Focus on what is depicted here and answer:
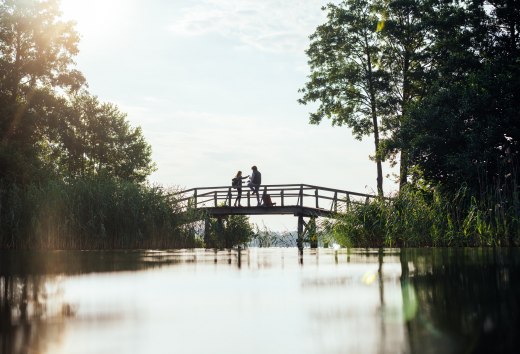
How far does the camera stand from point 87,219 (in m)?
14.0

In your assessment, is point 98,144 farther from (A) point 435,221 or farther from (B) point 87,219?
(A) point 435,221

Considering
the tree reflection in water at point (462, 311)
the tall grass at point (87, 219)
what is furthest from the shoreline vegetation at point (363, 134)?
the tree reflection in water at point (462, 311)

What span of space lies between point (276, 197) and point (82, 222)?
16.3 meters

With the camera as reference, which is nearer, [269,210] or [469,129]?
[469,129]

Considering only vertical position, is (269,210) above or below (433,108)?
below

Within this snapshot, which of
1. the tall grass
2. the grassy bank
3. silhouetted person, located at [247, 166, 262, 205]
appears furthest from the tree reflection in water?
silhouetted person, located at [247, 166, 262, 205]

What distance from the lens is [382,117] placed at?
30719 millimetres

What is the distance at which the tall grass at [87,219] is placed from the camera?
13.5 metres

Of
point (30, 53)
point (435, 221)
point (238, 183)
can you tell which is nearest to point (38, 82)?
point (30, 53)

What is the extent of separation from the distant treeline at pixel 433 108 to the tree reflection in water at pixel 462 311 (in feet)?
16.6

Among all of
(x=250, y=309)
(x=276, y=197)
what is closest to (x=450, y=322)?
(x=250, y=309)

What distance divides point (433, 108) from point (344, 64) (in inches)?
555

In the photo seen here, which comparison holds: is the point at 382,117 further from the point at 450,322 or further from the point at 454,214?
the point at 450,322

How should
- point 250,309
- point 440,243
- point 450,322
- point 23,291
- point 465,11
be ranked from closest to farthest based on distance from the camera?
point 450,322 → point 250,309 → point 23,291 → point 440,243 → point 465,11
